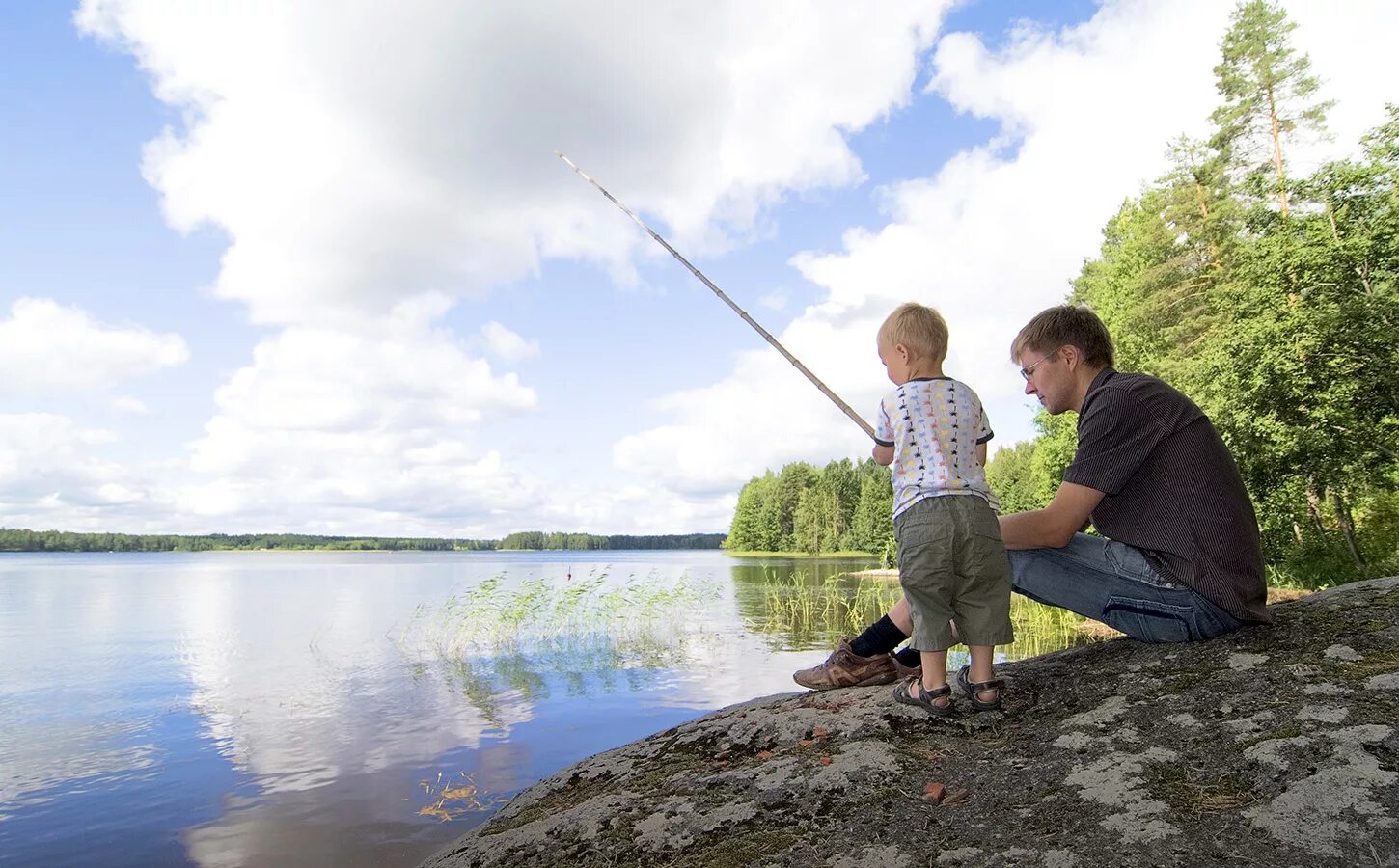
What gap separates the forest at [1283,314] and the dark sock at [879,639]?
50.5ft

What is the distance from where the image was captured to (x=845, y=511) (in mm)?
74875

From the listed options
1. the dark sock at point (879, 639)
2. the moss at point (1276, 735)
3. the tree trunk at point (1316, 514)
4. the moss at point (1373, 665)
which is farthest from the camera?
the tree trunk at point (1316, 514)

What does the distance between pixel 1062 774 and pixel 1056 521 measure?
0.99m

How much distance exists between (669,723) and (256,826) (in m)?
4.41

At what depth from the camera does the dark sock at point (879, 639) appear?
3346 mm

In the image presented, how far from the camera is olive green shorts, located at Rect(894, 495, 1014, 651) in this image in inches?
110

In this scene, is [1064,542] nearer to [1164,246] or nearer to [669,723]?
[669,723]

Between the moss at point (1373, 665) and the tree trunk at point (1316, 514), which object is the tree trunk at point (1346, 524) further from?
the moss at point (1373, 665)

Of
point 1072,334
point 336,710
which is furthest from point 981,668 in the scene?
point 336,710

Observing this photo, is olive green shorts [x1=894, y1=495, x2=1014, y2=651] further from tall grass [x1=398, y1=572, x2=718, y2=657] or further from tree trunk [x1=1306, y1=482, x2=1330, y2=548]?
tree trunk [x1=1306, y1=482, x2=1330, y2=548]

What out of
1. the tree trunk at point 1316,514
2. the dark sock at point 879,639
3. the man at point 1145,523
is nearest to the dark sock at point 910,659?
the dark sock at point 879,639

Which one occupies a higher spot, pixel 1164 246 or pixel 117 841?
pixel 1164 246

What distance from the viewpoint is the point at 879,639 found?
3.38 m

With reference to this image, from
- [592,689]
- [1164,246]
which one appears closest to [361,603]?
[592,689]
